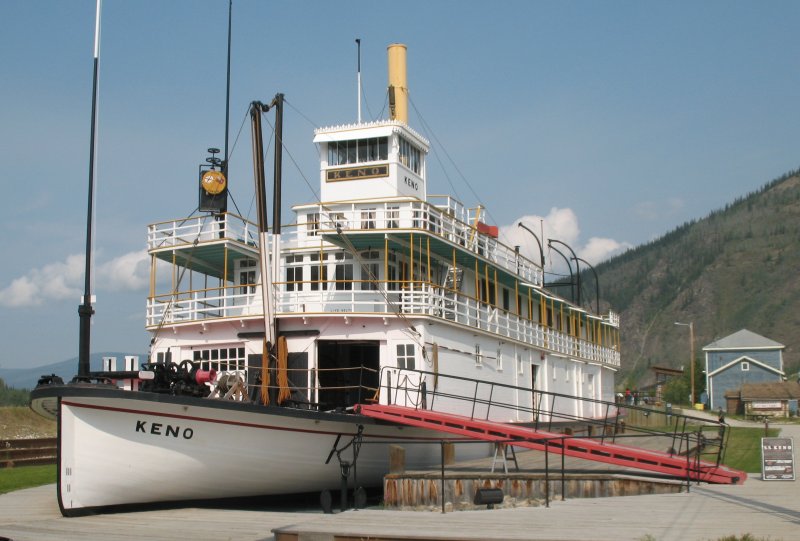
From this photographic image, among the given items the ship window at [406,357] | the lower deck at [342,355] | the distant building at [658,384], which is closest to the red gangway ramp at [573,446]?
the lower deck at [342,355]

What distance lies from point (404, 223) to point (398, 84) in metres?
6.51

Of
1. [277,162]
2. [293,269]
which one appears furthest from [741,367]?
[277,162]

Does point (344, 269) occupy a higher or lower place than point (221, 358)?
higher

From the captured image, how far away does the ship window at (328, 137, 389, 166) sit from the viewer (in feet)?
83.9

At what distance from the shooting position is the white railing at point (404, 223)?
2175cm

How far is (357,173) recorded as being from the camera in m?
25.6

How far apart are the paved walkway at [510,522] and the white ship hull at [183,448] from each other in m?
0.50

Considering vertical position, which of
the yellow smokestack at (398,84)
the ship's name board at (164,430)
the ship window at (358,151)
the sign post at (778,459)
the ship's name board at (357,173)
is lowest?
the sign post at (778,459)

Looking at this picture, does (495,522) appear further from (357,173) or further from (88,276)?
(357,173)

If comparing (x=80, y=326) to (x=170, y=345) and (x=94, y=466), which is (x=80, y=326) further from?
(x=170, y=345)

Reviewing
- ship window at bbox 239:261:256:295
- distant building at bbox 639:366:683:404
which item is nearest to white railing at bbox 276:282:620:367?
ship window at bbox 239:261:256:295

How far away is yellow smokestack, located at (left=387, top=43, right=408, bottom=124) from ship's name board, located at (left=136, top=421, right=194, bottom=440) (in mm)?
16008

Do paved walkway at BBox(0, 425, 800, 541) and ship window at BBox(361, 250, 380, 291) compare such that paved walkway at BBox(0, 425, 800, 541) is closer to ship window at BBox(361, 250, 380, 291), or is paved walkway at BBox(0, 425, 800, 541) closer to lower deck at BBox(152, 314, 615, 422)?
lower deck at BBox(152, 314, 615, 422)

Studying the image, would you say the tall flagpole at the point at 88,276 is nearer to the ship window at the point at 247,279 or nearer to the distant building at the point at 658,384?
the ship window at the point at 247,279
